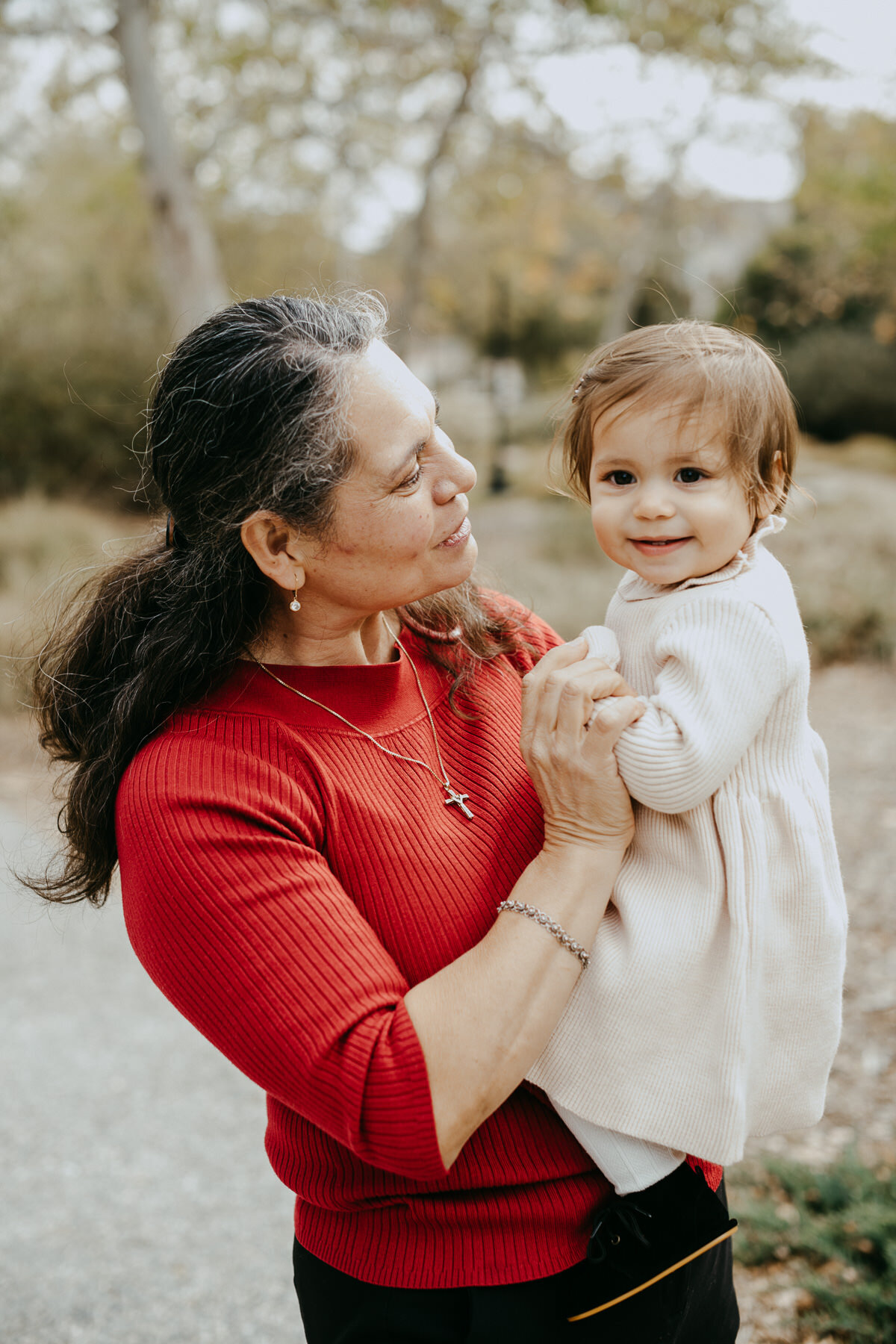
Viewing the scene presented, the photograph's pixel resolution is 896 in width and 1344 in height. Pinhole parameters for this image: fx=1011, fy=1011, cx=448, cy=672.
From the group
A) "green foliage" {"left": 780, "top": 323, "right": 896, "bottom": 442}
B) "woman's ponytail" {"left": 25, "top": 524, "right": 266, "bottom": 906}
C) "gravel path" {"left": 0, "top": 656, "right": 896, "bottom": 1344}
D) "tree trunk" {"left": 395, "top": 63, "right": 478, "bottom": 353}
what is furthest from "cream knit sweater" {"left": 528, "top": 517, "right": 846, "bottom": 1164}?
"green foliage" {"left": 780, "top": 323, "right": 896, "bottom": 442}

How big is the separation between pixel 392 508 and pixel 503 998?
0.73m

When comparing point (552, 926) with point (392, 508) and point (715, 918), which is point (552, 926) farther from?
point (392, 508)

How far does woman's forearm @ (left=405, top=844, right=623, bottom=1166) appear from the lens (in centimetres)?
122

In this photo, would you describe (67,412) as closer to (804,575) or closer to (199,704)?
(804,575)

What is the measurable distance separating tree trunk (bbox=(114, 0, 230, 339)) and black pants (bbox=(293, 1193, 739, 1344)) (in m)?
7.48

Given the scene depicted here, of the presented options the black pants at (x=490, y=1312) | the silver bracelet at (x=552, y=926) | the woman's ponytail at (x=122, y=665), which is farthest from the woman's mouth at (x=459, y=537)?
the black pants at (x=490, y=1312)

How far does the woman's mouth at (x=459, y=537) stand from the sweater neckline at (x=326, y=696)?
9.0 inches

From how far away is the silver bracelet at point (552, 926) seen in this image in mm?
1328

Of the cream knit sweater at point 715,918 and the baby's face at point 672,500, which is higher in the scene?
the baby's face at point 672,500

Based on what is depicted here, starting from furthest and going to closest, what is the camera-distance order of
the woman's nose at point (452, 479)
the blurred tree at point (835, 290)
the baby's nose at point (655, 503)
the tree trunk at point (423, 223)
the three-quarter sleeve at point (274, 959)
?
the blurred tree at point (835, 290) < the tree trunk at point (423, 223) < the woman's nose at point (452, 479) < the baby's nose at point (655, 503) < the three-quarter sleeve at point (274, 959)

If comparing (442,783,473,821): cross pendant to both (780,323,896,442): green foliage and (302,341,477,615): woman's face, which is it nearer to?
(302,341,477,615): woman's face

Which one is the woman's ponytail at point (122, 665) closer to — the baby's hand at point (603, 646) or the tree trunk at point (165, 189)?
the baby's hand at point (603, 646)

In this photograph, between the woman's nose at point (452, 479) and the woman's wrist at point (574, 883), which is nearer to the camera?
the woman's wrist at point (574, 883)

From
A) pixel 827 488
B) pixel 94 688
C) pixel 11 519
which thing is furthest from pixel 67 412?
pixel 94 688
